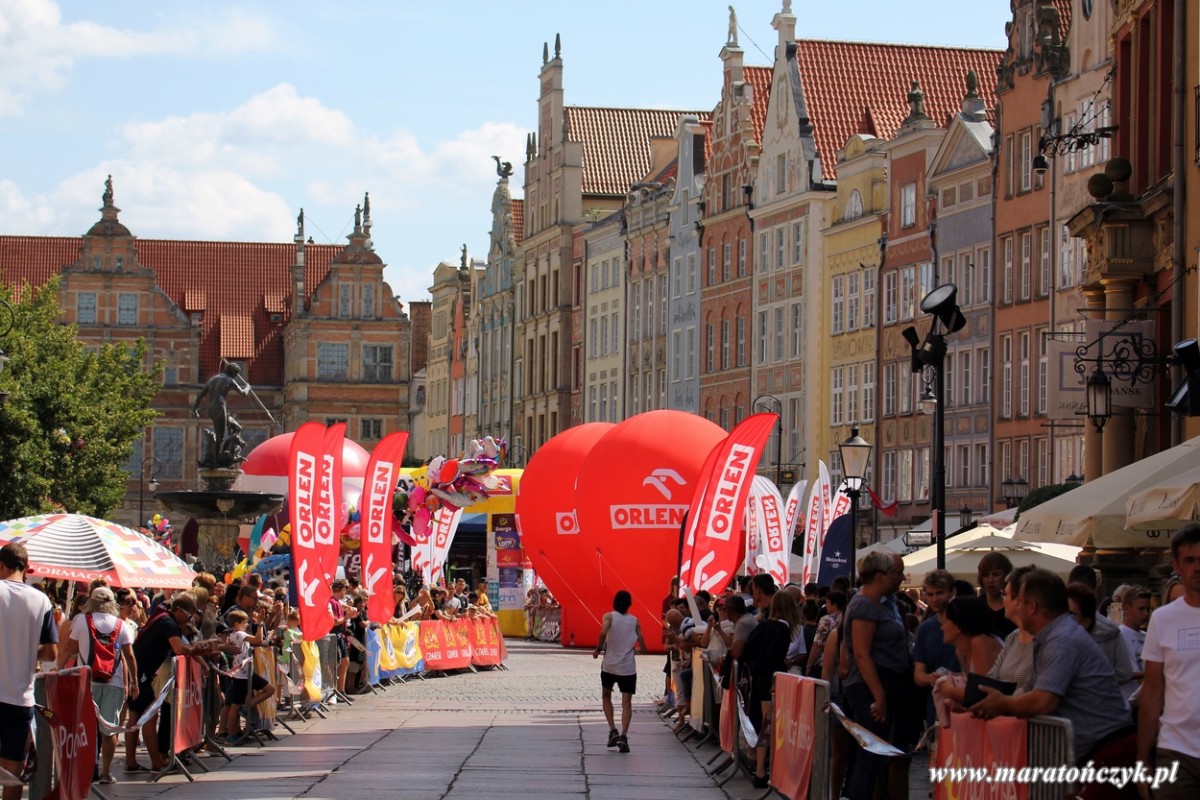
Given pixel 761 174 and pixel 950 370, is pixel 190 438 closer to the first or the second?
pixel 761 174

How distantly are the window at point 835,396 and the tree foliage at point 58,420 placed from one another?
59.6 ft

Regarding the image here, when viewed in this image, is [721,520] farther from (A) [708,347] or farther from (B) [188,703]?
(A) [708,347]

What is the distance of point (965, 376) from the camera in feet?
177

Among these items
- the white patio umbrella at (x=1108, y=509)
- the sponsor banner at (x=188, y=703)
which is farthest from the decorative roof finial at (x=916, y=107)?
the sponsor banner at (x=188, y=703)

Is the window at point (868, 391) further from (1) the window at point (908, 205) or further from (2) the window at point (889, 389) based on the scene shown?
(1) the window at point (908, 205)

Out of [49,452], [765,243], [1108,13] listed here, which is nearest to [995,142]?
[1108,13]

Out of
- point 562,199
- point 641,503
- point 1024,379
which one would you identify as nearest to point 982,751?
point 641,503

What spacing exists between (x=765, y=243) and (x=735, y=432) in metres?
42.7

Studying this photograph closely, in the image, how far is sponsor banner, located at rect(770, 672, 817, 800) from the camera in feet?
46.2

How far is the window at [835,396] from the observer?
62450 millimetres

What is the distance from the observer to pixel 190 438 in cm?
9819

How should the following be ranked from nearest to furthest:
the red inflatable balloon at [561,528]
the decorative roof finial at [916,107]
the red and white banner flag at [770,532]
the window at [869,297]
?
the red and white banner flag at [770,532], the red inflatable balloon at [561,528], the decorative roof finial at [916,107], the window at [869,297]

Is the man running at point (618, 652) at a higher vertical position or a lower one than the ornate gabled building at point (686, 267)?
lower

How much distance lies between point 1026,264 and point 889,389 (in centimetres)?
918
